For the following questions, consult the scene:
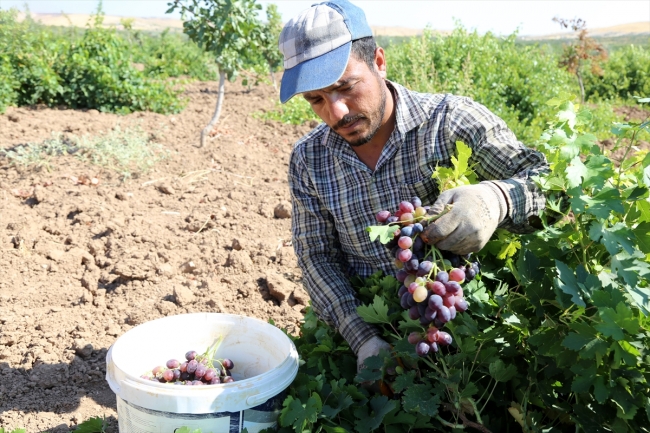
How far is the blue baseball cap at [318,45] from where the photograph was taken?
2199mm

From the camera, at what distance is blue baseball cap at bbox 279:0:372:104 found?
220cm

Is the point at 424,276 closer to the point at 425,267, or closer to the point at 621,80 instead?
the point at 425,267

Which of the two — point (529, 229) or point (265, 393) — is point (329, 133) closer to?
point (529, 229)

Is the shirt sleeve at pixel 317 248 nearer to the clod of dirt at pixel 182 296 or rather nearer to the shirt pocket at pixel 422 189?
the shirt pocket at pixel 422 189

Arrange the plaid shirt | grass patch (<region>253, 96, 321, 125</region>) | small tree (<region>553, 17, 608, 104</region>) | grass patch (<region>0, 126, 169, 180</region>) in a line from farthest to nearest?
small tree (<region>553, 17, 608, 104</region>)
grass patch (<region>253, 96, 321, 125</region>)
grass patch (<region>0, 126, 169, 180</region>)
the plaid shirt

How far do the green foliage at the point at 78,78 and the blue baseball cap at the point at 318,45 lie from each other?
21.7 ft

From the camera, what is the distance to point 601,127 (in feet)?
27.2

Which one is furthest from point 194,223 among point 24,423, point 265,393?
point 265,393

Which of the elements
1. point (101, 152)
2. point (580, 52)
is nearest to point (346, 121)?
point (101, 152)

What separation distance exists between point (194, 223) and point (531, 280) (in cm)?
353

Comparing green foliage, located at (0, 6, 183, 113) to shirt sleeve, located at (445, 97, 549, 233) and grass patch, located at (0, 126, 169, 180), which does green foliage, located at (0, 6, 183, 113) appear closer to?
grass patch, located at (0, 126, 169, 180)

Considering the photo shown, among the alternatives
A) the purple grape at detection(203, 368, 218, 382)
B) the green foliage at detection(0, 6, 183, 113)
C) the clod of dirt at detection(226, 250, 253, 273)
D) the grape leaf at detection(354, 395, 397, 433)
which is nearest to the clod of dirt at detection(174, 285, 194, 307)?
the clod of dirt at detection(226, 250, 253, 273)

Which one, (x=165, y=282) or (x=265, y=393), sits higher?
(x=265, y=393)

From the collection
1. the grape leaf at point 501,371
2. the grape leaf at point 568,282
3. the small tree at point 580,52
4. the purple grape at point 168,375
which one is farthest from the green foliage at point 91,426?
the small tree at point 580,52
